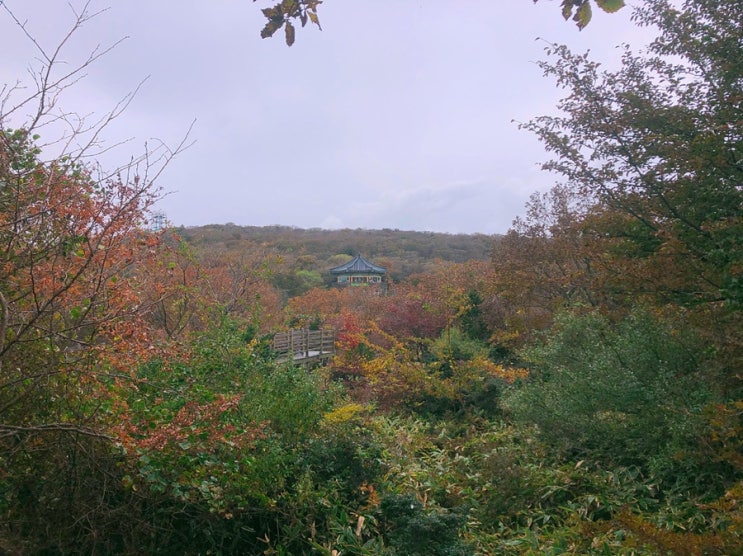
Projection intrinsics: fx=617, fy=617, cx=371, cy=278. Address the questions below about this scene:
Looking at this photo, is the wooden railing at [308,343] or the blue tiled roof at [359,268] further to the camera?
the blue tiled roof at [359,268]

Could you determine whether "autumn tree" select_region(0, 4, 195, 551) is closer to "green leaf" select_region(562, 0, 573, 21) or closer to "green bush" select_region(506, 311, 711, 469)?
"green leaf" select_region(562, 0, 573, 21)

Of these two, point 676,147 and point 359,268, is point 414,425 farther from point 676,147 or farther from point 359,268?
point 359,268

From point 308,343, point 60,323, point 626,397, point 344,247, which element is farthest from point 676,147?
point 344,247

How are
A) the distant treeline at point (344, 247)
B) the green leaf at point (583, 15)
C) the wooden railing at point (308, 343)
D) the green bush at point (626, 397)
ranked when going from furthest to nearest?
the distant treeline at point (344, 247) → the wooden railing at point (308, 343) → the green bush at point (626, 397) → the green leaf at point (583, 15)

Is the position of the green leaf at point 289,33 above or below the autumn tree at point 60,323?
above

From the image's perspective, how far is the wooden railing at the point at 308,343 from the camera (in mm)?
14734

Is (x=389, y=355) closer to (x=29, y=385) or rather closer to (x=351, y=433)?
(x=351, y=433)

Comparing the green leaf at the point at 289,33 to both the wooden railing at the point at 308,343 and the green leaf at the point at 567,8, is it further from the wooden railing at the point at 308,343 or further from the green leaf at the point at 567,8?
the wooden railing at the point at 308,343

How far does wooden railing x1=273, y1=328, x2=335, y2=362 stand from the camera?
48.3ft

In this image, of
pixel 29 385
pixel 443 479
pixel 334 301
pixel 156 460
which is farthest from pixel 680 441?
pixel 334 301

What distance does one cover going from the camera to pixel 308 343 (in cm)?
1589

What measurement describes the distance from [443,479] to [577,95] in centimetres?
461

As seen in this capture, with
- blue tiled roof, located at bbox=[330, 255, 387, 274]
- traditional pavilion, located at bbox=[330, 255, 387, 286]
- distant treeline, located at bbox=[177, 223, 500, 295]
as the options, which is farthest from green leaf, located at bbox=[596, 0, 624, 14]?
blue tiled roof, located at bbox=[330, 255, 387, 274]

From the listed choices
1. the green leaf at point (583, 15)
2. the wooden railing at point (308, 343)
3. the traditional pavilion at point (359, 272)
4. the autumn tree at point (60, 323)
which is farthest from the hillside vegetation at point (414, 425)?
the traditional pavilion at point (359, 272)
